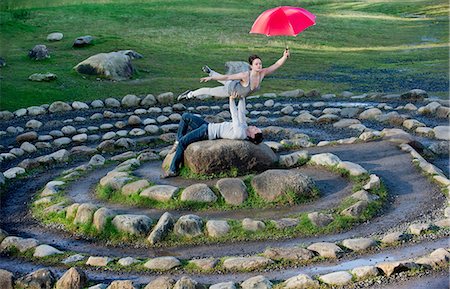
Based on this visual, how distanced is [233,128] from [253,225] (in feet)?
10.5

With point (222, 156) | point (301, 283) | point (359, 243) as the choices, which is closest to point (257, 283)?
point (301, 283)

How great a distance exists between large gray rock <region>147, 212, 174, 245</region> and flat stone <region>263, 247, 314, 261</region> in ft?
7.18

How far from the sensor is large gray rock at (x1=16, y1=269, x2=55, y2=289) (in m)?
12.4

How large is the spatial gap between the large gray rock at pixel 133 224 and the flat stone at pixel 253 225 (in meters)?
1.73

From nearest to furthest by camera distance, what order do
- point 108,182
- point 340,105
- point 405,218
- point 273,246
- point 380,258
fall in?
point 380,258
point 273,246
point 405,218
point 108,182
point 340,105

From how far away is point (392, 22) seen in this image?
55.9 meters

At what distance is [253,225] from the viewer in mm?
14492

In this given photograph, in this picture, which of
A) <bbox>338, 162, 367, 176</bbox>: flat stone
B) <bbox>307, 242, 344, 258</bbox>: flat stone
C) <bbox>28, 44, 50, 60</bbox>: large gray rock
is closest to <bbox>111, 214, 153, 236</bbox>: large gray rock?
<bbox>307, 242, 344, 258</bbox>: flat stone

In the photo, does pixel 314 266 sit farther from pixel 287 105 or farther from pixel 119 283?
pixel 287 105

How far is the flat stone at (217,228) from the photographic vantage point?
1440 centimetres

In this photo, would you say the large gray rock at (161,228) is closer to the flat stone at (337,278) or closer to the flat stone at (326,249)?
the flat stone at (326,249)

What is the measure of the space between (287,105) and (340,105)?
1.70m

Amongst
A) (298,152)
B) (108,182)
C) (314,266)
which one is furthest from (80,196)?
(314,266)

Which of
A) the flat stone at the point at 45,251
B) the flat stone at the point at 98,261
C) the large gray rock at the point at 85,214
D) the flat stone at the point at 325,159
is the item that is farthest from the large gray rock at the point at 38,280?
the flat stone at the point at 325,159
